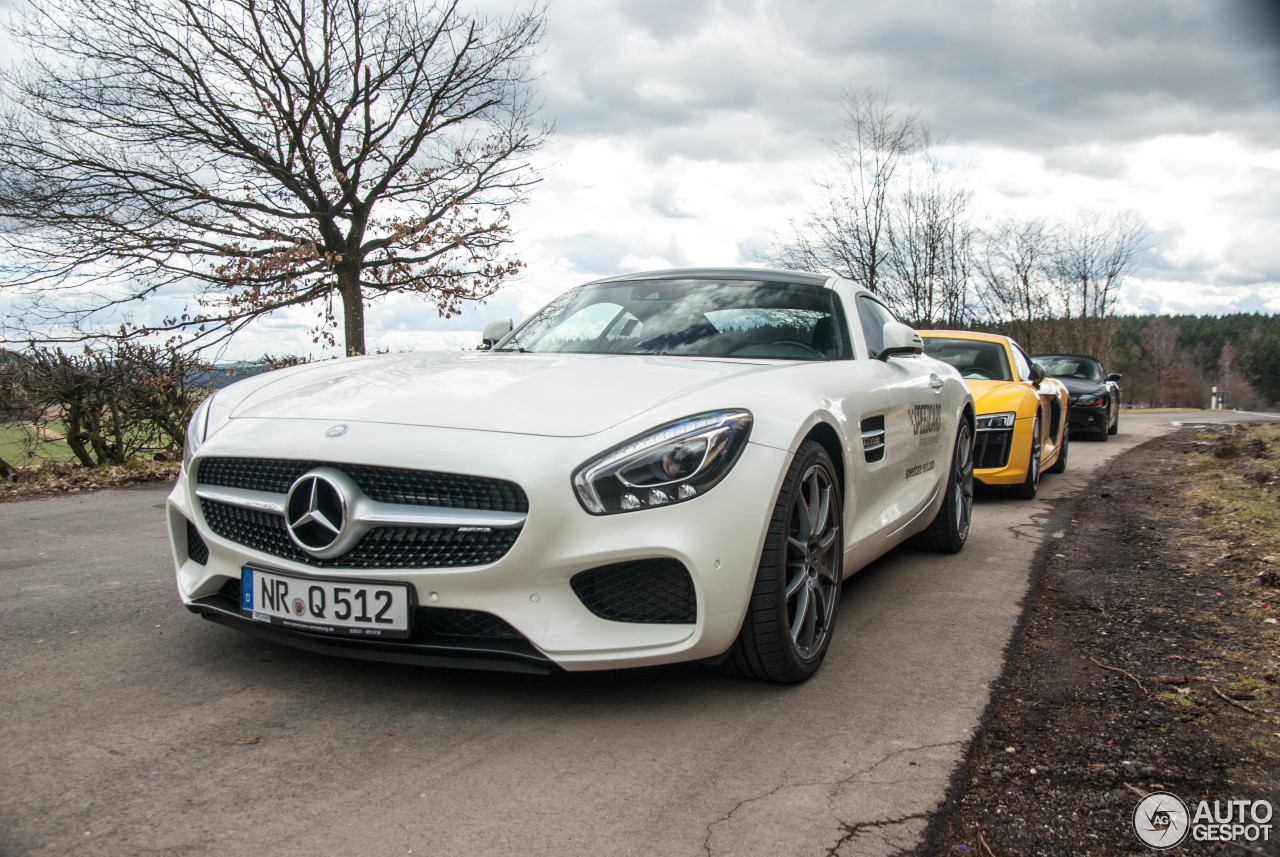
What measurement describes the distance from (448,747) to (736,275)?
2.61 metres

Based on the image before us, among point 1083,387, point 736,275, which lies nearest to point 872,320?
point 736,275

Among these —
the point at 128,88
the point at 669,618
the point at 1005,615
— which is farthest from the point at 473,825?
the point at 128,88

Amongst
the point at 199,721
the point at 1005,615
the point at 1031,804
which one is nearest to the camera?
the point at 1031,804

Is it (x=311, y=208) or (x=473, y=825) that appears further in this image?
(x=311, y=208)

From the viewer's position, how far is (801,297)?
4152 mm

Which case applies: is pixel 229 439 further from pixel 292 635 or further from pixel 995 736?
pixel 995 736

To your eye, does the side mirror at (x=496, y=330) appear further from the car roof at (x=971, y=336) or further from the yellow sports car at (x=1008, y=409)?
the car roof at (x=971, y=336)

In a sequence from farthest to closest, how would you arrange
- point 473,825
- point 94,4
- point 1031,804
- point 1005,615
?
point 94,4 → point 1005,615 → point 1031,804 → point 473,825

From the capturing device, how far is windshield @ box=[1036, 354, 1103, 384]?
15.2m

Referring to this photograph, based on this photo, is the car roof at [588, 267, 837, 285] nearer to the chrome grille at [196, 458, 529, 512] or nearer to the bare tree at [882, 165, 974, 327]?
the chrome grille at [196, 458, 529, 512]

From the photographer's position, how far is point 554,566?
7.94 ft

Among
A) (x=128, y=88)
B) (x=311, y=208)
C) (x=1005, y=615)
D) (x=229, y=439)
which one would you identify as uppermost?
(x=128, y=88)

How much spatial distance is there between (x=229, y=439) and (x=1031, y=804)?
2390 millimetres

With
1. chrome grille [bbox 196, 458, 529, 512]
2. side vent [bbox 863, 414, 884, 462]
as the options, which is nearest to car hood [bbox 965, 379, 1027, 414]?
side vent [bbox 863, 414, 884, 462]
